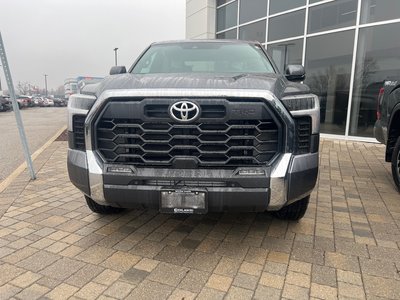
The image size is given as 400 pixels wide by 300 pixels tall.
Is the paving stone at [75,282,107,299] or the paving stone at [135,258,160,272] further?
the paving stone at [135,258,160,272]

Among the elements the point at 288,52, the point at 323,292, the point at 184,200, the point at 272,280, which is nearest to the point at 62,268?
the point at 184,200

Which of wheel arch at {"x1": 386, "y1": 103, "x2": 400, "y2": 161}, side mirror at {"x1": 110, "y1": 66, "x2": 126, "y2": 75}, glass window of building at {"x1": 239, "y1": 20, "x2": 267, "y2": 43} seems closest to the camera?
side mirror at {"x1": 110, "y1": 66, "x2": 126, "y2": 75}

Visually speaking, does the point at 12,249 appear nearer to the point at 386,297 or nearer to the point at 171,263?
the point at 171,263

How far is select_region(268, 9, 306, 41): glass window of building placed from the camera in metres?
10.3

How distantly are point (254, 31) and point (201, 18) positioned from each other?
357cm

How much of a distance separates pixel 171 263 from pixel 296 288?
95 centimetres

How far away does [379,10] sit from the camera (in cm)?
859

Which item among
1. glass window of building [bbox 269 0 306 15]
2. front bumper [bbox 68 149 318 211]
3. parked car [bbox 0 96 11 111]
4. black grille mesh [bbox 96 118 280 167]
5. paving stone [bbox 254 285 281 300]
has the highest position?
glass window of building [bbox 269 0 306 15]

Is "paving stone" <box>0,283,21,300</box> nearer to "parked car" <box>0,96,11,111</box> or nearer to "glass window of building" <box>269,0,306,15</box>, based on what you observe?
"glass window of building" <box>269,0,306,15</box>

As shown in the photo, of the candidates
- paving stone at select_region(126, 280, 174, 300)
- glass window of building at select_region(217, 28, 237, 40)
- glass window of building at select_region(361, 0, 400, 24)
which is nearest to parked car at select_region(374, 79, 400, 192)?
paving stone at select_region(126, 280, 174, 300)

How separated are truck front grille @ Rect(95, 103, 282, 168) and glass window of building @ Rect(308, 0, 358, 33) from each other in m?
8.11

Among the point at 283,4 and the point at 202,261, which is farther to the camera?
the point at 283,4

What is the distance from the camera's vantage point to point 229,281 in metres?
2.42

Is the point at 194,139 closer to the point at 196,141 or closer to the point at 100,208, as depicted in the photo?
the point at 196,141
